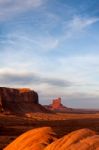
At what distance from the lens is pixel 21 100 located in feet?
464

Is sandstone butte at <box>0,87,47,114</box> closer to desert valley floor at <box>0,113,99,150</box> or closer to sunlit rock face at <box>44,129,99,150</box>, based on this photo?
desert valley floor at <box>0,113,99,150</box>

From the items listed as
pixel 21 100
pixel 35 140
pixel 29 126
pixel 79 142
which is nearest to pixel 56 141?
pixel 79 142

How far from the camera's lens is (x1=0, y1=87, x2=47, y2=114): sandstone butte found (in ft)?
424

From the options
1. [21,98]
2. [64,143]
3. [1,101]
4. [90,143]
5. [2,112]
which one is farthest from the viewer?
[21,98]

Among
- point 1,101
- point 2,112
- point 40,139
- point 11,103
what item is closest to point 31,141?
point 40,139

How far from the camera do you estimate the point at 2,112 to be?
109 metres

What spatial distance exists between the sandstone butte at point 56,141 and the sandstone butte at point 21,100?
354 feet

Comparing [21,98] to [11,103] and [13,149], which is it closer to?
[11,103]

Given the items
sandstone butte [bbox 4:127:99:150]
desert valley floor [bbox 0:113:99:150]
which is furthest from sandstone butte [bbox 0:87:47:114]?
sandstone butte [bbox 4:127:99:150]

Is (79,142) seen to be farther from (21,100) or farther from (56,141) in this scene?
(21,100)

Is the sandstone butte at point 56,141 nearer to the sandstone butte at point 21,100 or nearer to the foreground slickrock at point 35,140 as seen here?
the foreground slickrock at point 35,140

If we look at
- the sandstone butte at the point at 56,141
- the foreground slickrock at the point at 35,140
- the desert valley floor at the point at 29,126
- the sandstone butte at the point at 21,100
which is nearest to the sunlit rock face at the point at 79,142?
the sandstone butte at the point at 56,141

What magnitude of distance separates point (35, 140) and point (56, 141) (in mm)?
2771

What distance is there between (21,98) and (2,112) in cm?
3332
